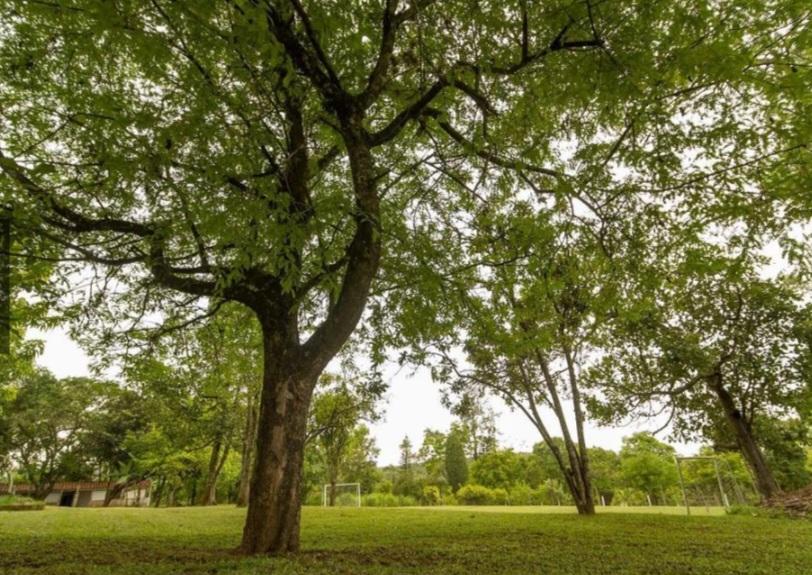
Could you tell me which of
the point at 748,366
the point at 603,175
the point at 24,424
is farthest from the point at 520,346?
the point at 24,424

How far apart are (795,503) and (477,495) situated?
2321 centimetres

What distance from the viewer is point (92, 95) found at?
431 centimetres

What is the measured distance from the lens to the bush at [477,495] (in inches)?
1187

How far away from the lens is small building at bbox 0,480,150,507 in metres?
34.7

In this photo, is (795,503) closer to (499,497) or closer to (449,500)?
(499,497)

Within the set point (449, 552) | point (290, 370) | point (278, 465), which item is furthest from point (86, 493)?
point (449, 552)

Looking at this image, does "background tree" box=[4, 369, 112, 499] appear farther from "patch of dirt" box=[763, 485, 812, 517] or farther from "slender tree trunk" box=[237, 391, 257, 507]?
"patch of dirt" box=[763, 485, 812, 517]

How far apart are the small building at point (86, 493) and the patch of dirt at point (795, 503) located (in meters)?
41.2

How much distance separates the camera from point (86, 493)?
1467 inches

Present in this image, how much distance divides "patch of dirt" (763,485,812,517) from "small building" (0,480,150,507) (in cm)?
4120


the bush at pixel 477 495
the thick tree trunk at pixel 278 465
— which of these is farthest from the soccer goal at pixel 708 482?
the thick tree trunk at pixel 278 465

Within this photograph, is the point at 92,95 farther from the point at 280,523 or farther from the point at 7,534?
the point at 7,534

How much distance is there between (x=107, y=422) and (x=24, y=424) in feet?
16.3

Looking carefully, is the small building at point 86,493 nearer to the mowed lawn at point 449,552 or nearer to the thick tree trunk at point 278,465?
the mowed lawn at point 449,552
